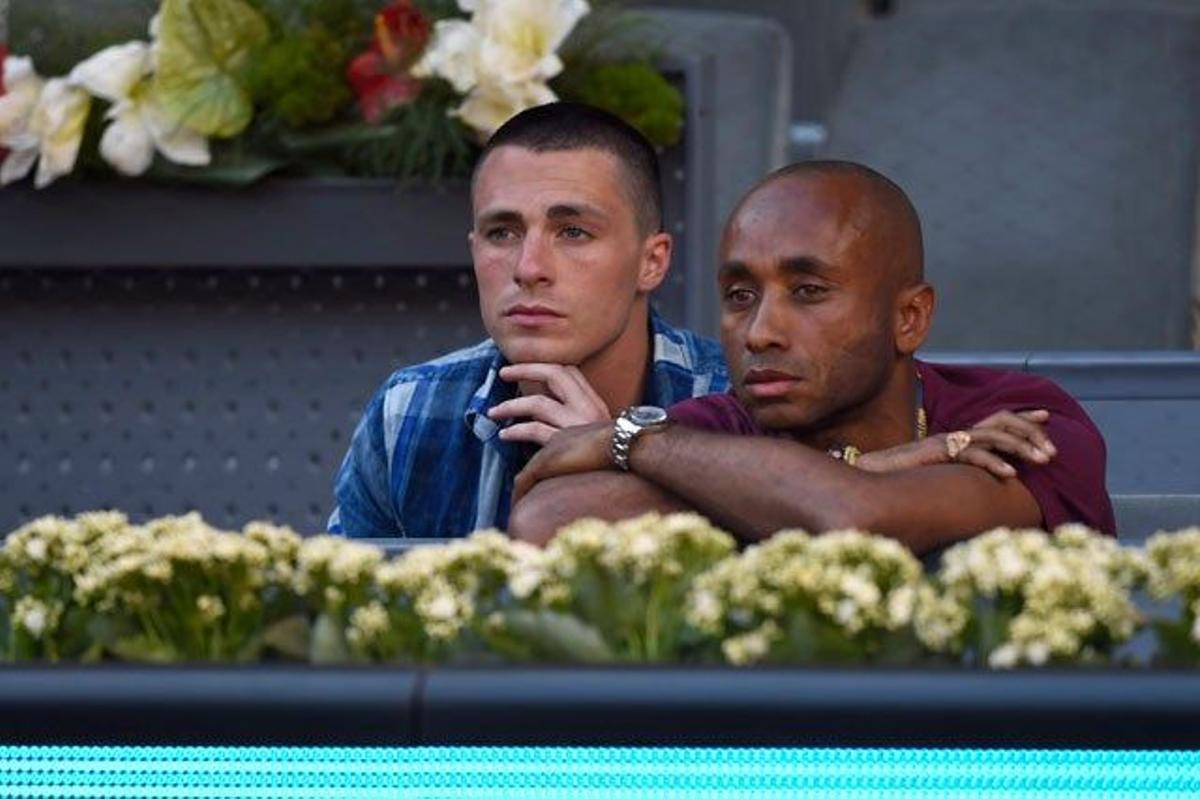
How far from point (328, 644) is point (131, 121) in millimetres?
2558

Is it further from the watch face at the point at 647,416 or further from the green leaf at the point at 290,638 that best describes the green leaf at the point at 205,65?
the green leaf at the point at 290,638

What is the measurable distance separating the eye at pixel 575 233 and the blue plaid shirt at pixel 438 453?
8.0 inches

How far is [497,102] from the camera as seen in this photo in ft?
13.6

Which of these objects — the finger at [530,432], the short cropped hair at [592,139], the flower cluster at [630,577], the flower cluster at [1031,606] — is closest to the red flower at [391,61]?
the short cropped hair at [592,139]

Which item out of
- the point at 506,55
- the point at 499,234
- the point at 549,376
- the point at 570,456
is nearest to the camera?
the point at 570,456

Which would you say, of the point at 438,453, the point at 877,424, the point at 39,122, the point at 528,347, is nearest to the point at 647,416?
the point at 877,424

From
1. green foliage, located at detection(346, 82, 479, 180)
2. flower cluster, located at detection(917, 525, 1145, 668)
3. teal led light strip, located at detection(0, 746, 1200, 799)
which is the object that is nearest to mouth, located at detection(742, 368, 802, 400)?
flower cluster, located at detection(917, 525, 1145, 668)

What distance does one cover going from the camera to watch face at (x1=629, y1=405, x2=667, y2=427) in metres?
2.87

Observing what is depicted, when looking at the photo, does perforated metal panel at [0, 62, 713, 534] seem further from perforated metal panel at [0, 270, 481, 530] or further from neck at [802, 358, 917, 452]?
neck at [802, 358, 917, 452]

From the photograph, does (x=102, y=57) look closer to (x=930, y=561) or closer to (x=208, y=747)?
(x=930, y=561)

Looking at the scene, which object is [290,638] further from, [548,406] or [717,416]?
[548,406]

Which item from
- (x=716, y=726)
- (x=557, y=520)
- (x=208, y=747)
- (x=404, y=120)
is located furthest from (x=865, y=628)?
(x=404, y=120)

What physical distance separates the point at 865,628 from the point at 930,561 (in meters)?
0.82

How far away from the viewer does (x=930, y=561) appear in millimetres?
2600
